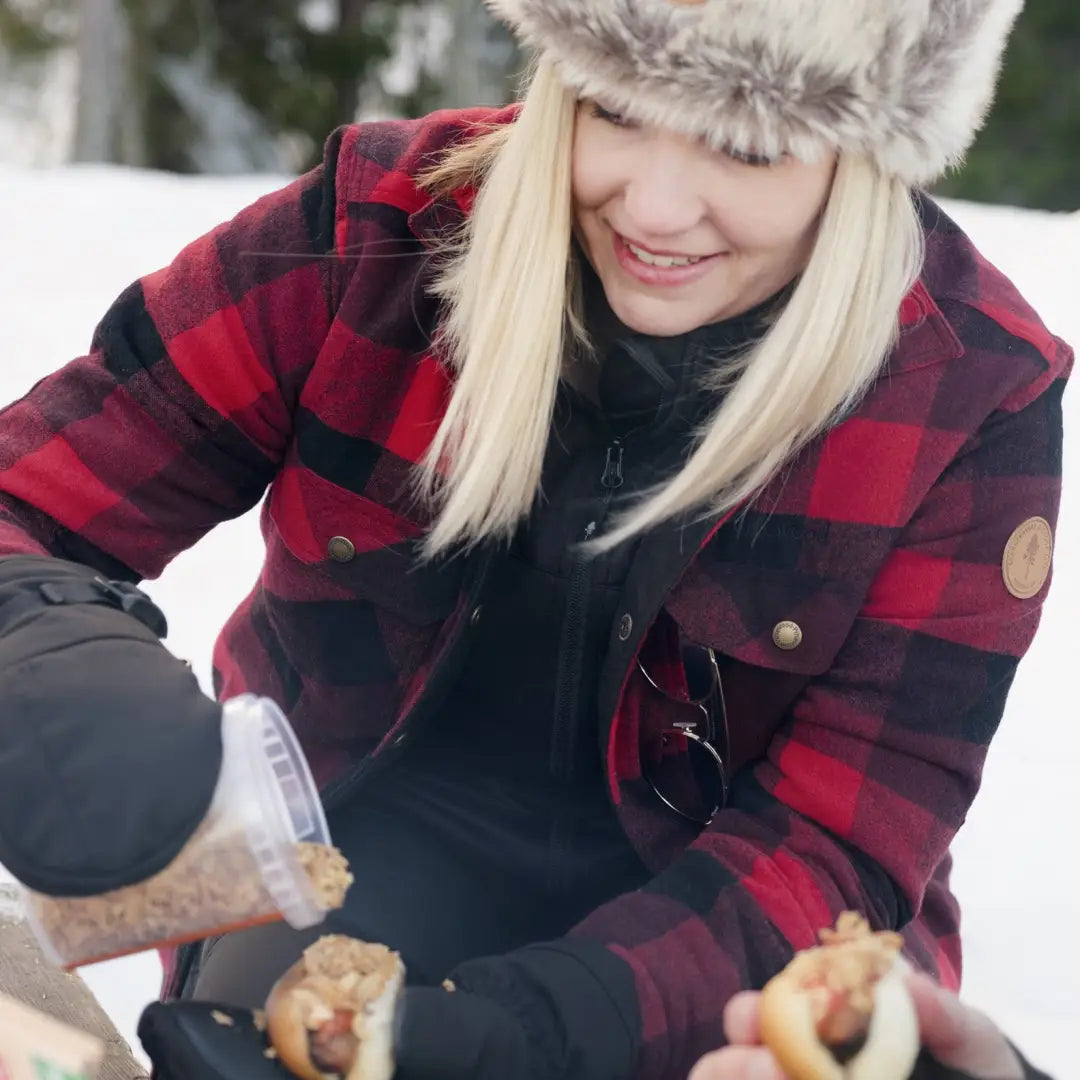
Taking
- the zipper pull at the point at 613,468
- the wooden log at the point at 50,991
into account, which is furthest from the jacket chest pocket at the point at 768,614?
the wooden log at the point at 50,991

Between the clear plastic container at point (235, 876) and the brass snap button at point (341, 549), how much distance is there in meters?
0.36

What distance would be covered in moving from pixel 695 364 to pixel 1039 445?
296 millimetres

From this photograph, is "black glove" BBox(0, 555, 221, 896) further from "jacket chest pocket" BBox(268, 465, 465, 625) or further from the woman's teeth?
the woman's teeth

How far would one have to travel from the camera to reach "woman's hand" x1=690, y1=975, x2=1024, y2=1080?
0.82 m

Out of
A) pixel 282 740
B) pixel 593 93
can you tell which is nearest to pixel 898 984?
pixel 282 740

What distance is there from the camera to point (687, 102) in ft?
3.33

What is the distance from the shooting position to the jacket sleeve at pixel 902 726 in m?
1.14

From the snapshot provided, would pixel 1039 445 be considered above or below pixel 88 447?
above

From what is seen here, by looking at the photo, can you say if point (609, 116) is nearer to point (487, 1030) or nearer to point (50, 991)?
point (487, 1030)

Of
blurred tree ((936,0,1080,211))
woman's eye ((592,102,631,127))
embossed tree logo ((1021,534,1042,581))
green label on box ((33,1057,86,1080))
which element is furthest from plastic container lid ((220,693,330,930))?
blurred tree ((936,0,1080,211))

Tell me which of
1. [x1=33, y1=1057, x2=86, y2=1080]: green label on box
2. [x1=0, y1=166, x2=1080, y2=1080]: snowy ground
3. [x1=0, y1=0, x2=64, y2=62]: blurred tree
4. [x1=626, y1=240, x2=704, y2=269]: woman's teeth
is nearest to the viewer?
[x1=33, y1=1057, x2=86, y2=1080]: green label on box

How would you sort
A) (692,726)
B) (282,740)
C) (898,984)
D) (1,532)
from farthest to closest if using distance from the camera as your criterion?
(692,726) < (1,532) < (282,740) < (898,984)

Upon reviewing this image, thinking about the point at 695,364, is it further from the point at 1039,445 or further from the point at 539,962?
the point at 539,962

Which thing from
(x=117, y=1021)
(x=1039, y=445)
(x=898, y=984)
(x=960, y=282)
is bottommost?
(x=117, y=1021)
